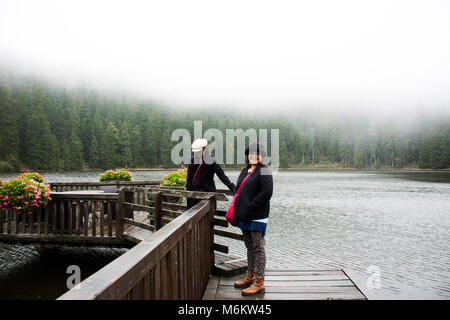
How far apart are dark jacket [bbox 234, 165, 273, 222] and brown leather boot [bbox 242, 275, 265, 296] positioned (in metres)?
0.82

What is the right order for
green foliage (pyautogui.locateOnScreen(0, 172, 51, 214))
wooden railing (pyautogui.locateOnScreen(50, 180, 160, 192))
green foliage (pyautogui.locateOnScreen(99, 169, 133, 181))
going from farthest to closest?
green foliage (pyautogui.locateOnScreen(99, 169, 133, 181)) → wooden railing (pyautogui.locateOnScreen(50, 180, 160, 192)) → green foliage (pyautogui.locateOnScreen(0, 172, 51, 214))

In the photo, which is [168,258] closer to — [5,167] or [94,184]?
[94,184]

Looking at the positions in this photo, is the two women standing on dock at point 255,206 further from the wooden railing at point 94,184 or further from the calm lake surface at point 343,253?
the wooden railing at point 94,184

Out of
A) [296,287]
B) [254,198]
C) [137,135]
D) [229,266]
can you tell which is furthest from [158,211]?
[137,135]

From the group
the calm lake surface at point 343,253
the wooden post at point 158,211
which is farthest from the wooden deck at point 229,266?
the calm lake surface at point 343,253

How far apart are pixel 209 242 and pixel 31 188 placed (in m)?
5.21

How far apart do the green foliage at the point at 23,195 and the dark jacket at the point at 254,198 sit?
5838mm

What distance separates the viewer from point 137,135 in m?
113

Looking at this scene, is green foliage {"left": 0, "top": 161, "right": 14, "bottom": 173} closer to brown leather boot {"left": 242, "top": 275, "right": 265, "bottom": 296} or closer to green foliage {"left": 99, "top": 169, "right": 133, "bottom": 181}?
green foliage {"left": 99, "top": 169, "right": 133, "bottom": 181}

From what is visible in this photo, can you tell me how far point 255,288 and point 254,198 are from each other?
3.98 feet

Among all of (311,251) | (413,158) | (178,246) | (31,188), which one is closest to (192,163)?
(178,246)

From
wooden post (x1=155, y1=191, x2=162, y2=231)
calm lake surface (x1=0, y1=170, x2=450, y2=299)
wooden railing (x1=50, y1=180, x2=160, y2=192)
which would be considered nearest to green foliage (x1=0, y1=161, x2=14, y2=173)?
wooden railing (x1=50, y1=180, x2=160, y2=192)

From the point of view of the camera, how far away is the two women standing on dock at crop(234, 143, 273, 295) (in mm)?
3805

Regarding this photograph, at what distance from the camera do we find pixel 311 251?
1233 centimetres
